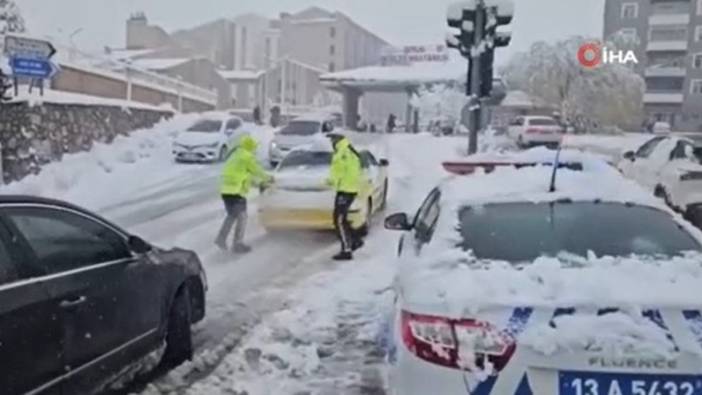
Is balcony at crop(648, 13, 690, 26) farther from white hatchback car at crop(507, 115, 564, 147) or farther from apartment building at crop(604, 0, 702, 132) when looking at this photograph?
white hatchback car at crop(507, 115, 564, 147)

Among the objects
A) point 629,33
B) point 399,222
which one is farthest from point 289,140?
point 629,33

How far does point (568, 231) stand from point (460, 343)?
1.40 metres

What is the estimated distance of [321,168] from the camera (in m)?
12.8

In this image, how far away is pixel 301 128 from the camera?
2756 centimetres

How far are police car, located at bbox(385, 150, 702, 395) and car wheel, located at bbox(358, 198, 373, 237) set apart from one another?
7446mm

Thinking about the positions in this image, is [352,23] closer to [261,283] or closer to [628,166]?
[628,166]

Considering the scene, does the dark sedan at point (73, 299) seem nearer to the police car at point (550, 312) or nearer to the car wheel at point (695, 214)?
the police car at point (550, 312)

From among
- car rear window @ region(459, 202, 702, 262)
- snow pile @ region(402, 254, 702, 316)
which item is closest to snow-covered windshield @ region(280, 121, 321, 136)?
car rear window @ region(459, 202, 702, 262)

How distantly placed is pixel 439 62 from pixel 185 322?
2448 inches

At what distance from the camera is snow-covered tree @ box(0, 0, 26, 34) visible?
24.4 m

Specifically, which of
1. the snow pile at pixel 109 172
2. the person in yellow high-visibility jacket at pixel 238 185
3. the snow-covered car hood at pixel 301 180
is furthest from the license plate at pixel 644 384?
the snow pile at pixel 109 172

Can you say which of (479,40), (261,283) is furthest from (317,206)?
(479,40)

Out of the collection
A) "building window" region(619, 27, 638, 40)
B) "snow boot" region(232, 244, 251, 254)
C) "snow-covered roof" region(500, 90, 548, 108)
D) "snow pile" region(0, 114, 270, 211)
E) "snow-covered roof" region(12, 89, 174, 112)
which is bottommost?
"snow boot" region(232, 244, 251, 254)

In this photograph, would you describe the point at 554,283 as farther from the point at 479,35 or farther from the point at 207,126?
the point at 207,126
